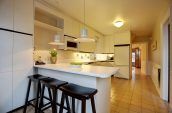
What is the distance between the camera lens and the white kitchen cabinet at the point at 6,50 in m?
1.91

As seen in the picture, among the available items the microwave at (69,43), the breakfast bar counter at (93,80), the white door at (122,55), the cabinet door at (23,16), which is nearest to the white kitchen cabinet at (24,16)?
the cabinet door at (23,16)

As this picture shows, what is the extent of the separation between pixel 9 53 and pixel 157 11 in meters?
3.94

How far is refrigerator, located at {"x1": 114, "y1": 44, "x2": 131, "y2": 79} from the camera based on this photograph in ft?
17.7

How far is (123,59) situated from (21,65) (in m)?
4.69

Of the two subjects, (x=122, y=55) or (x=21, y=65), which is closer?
(x=21, y=65)

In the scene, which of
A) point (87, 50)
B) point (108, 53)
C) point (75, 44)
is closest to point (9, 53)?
point (75, 44)

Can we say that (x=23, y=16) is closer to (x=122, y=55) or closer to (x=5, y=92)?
(x=5, y=92)

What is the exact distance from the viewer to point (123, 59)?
5.54 metres

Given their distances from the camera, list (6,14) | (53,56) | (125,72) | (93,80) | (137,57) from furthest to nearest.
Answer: (137,57)
(125,72)
(53,56)
(6,14)
(93,80)

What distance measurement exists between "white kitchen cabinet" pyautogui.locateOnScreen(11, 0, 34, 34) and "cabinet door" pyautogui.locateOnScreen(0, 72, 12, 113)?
94 cm

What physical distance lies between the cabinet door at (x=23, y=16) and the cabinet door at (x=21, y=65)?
0.54ft

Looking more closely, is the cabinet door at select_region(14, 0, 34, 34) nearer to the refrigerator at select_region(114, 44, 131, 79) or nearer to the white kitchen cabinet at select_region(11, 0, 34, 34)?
the white kitchen cabinet at select_region(11, 0, 34, 34)

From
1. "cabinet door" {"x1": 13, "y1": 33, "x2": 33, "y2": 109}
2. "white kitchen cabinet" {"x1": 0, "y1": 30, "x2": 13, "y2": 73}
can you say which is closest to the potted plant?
"cabinet door" {"x1": 13, "y1": 33, "x2": 33, "y2": 109}

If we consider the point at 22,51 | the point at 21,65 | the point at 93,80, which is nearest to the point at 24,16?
the point at 22,51
